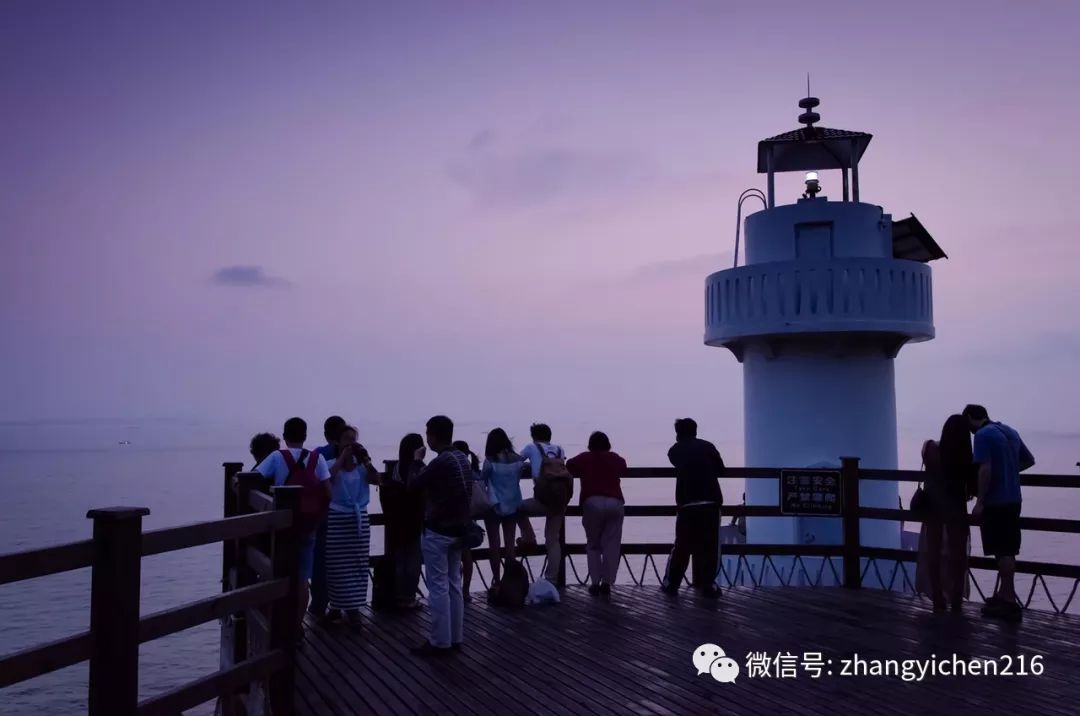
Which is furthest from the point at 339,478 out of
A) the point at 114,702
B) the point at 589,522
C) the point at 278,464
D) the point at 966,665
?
the point at 966,665

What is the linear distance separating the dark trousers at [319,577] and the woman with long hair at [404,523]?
2.36ft

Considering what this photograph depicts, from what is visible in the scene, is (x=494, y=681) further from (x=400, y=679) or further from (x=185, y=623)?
(x=185, y=623)

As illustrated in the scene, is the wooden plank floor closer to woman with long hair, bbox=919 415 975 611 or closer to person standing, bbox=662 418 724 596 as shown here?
woman with long hair, bbox=919 415 975 611

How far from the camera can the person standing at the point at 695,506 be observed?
9.81 metres

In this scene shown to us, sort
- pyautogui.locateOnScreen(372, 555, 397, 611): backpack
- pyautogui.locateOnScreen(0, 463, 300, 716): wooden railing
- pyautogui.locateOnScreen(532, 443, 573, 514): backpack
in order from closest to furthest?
pyautogui.locateOnScreen(0, 463, 300, 716): wooden railing → pyautogui.locateOnScreen(372, 555, 397, 611): backpack → pyautogui.locateOnScreen(532, 443, 573, 514): backpack

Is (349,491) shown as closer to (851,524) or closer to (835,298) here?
(851,524)

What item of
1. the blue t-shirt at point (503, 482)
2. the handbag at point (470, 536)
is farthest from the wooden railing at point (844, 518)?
the handbag at point (470, 536)

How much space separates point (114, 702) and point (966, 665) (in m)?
6.38

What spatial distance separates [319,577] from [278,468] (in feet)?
5.63

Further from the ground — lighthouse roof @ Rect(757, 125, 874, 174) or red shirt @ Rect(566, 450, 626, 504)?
lighthouse roof @ Rect(757, 125, 874, 174)

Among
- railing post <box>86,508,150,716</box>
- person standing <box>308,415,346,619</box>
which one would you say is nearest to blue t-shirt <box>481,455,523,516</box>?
person standing <box>308,415,346,619</box>

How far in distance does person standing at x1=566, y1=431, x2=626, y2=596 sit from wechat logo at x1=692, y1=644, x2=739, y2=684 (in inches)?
97.1

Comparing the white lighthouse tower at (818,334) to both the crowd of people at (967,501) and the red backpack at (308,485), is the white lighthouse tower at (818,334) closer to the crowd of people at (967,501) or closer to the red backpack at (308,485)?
the crowd of people at (967,501)

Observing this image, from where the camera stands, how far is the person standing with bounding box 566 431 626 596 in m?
9.85
